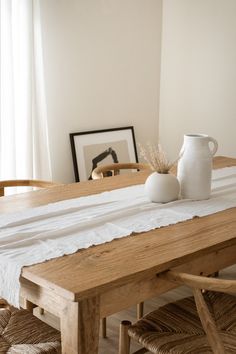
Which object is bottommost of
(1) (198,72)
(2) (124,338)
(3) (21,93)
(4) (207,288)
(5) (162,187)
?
(2) (124,338)

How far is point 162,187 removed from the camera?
187cm

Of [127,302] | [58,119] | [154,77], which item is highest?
[154,77]

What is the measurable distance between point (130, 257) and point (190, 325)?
36cm

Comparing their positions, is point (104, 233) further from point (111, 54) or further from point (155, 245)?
point (111, 54)

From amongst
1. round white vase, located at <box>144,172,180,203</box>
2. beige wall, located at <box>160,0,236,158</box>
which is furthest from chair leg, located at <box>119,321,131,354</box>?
beige wall, located at <box>160,0,236,158</box>

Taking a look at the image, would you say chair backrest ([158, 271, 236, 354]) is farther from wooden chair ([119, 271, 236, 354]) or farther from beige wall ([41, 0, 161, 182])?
beige wall ([41, 0, 161, 182])

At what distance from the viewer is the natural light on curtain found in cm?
300

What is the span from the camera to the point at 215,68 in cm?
369

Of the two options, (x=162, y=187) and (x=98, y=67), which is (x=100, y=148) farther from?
(x=162, y=187)

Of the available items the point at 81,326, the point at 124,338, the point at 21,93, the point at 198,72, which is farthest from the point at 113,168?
the point at 81,326

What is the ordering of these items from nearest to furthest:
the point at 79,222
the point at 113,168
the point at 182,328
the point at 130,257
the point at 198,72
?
the point at 130,257, the point at 182,328, the point at 79,222, the point at 113,168, the point at 198,72

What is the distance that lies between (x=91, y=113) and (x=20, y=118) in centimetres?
68

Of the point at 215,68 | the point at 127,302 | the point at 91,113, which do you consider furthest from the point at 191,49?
the point at 127,302

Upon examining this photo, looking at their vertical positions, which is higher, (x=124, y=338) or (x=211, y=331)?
(x=211, y=331)
